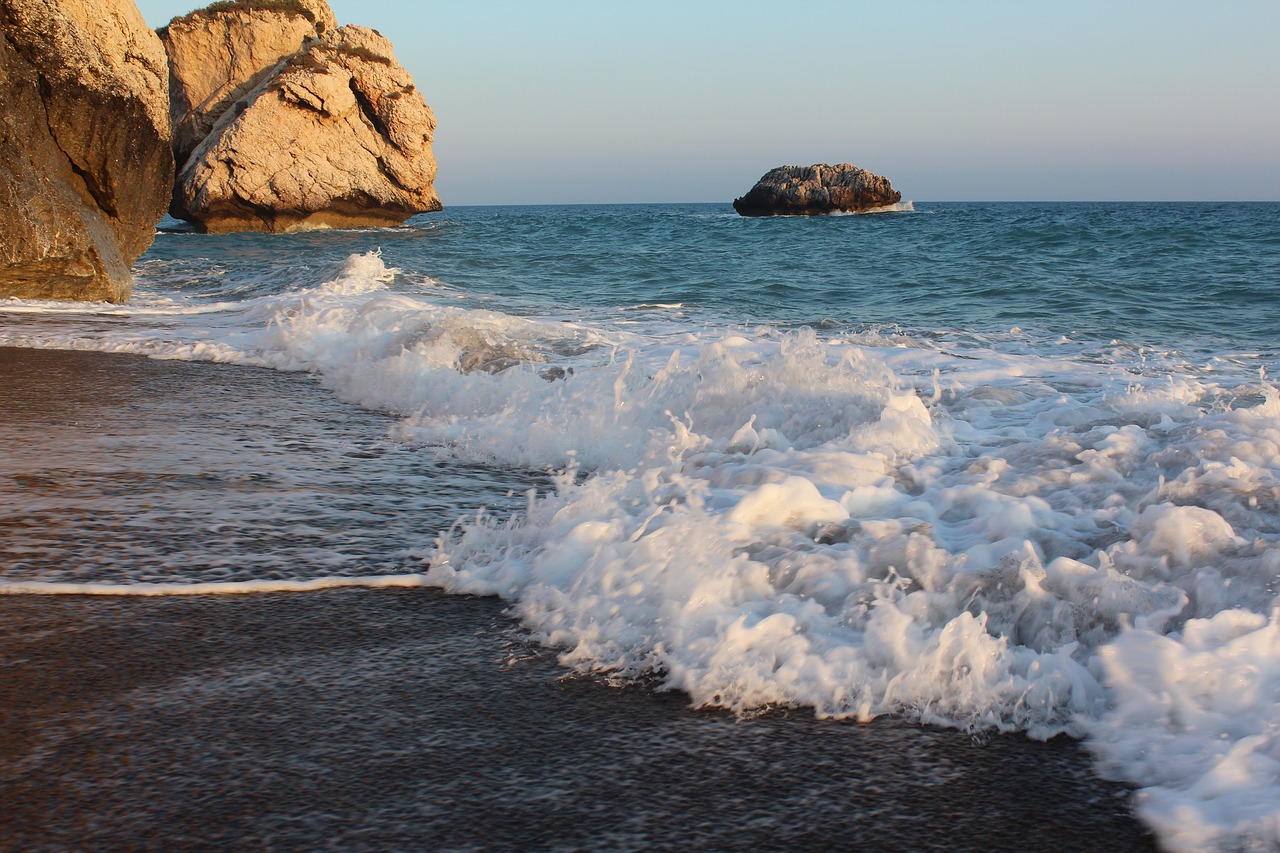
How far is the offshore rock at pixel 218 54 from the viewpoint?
3784 centimetres

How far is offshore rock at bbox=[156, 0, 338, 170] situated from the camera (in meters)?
37.8

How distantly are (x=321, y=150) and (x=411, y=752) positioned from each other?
36743 millimetres

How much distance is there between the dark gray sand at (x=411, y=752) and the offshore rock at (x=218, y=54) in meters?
39.6

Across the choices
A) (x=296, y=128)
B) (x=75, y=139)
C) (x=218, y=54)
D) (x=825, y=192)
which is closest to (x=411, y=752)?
(x=75, y=139)

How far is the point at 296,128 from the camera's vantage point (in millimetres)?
34469

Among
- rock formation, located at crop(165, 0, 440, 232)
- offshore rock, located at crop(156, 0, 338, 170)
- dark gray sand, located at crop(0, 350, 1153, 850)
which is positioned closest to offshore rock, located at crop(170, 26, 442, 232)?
rock formation, located at crop(165, 0, 440, 232)

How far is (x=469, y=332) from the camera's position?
7.35m

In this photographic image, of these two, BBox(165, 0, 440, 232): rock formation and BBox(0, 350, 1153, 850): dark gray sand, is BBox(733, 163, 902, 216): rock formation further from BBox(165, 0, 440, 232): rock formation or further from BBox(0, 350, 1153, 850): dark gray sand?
→ BBox(0, 350, 1153, 850): dark gray sand

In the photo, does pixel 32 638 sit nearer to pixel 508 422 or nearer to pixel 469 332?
pixel 508 422

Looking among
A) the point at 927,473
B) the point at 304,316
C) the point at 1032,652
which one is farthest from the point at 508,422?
the point at 304,316

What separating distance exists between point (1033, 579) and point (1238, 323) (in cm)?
919

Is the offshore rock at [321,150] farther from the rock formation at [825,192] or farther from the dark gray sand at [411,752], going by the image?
the dark gray sand at [411,752]

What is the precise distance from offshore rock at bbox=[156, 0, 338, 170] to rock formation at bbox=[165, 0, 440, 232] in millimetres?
56

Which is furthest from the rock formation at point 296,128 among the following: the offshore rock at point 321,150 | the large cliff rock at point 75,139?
the large cliff rock at point 75,139
